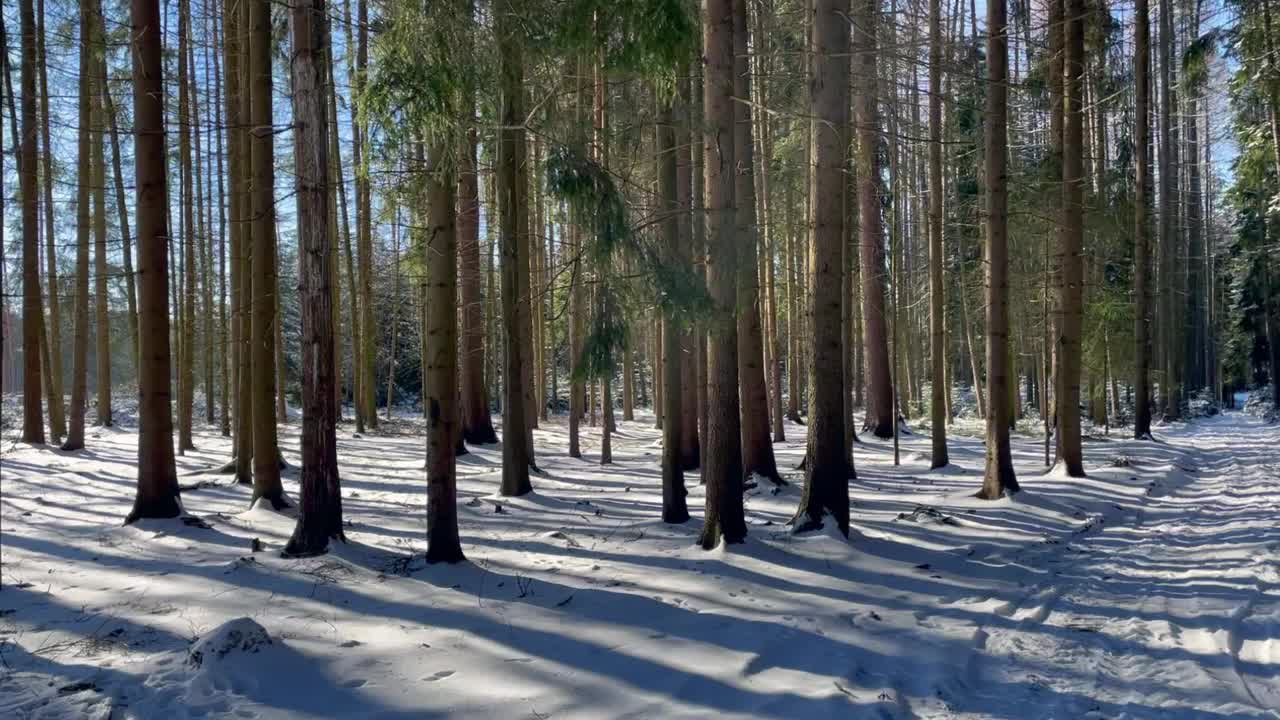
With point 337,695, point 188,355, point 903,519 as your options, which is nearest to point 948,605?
point 903,519

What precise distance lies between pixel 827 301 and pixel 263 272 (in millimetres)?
6562

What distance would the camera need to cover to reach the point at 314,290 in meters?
7.30

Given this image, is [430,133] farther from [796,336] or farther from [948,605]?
[796,336]

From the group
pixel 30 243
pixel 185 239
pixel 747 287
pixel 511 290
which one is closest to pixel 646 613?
pixel 747 287

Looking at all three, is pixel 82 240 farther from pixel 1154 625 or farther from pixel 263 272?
pixel 1154 625

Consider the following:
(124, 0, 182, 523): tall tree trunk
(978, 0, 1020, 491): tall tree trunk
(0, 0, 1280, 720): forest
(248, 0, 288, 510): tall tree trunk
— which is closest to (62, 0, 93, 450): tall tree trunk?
(0, 0, 1280, 720): forest

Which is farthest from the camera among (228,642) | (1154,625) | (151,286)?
(151,286)

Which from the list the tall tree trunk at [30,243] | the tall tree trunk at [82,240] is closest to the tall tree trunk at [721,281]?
the tall tree trunk at [30,243]

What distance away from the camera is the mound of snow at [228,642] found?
4.79 metres

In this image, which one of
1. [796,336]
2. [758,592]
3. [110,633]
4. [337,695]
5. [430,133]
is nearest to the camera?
[337,695]

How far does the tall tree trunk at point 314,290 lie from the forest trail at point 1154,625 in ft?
18.3

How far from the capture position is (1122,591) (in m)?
6.54

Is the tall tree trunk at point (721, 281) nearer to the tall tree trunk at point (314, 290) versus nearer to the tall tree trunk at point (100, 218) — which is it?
the tall tree trunk at point (314, 290)

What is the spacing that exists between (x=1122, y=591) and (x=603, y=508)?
5779mm
